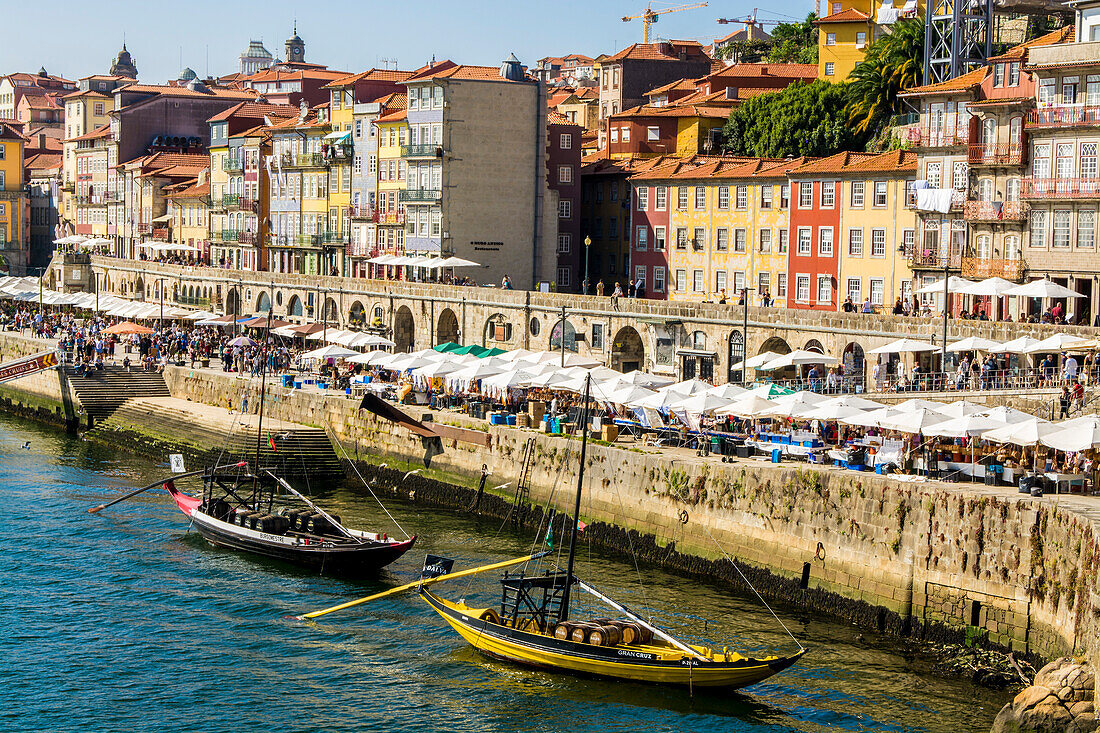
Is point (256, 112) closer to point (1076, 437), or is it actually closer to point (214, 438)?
point (214, 438)

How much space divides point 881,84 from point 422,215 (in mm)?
27761

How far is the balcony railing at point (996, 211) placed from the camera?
58.9m

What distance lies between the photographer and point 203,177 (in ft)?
399

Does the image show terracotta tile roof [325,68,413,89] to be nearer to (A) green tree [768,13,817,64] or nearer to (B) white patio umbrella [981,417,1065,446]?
(A) green tree [768,13,817,64]

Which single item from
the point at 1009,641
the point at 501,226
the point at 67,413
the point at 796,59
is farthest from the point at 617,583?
the point at 796,59

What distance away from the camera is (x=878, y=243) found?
68188mm

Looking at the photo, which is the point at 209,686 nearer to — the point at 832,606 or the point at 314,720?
Answer: the point at 314,720

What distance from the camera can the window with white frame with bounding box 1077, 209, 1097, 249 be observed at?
55844mm

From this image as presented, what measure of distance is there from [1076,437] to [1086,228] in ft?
67.8

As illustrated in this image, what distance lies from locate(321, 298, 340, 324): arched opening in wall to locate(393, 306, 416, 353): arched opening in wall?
6.74 meters

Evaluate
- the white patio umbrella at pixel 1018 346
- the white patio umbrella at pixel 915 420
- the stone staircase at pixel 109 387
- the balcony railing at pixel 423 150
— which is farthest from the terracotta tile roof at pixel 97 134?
the white patio umbrella at pixel 915 420

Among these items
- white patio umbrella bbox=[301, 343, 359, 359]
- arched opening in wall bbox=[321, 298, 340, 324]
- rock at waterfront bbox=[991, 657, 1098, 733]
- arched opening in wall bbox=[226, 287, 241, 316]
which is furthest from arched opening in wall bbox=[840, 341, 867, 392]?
arched opening in wall bbox=[226, 287, 241, 316]

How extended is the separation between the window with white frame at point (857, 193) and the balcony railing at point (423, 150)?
2629cm

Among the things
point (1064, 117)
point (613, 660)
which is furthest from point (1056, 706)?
point (1064, 117)
